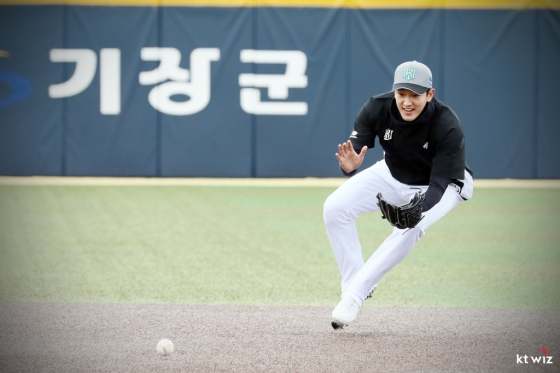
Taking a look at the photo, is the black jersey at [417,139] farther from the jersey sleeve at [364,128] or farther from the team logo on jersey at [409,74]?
the team logo on jersey at [409,74]

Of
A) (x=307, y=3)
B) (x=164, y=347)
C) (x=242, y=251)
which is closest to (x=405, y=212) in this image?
(x=164, y=347)

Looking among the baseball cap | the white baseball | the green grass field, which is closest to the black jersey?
the baseball cap

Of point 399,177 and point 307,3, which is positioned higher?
point 307,3

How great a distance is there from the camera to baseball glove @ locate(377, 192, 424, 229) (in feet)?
18.0

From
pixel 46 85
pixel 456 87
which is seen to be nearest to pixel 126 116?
pixel 46 85

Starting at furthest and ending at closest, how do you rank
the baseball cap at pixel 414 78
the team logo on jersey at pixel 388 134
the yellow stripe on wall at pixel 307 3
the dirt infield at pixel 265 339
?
1. the yellow stripe on wall at pixel 307 3
2. the team logo on jersey at pixel 388 134
3. the baseball cap at pixel 414 78
4. the dirt infield at pixel 265 339

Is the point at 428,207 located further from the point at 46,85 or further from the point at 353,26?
the point at 46,85

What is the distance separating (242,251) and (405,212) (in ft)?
12.8

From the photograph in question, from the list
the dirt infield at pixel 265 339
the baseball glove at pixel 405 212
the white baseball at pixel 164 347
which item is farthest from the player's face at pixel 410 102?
the white baseball at pixel 164 347

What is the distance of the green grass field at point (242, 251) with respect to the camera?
719 cm

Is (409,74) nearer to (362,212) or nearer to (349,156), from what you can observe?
(349,156)

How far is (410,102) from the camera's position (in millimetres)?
5715

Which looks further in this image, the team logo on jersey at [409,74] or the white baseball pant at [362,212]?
the white baseball pant at [362,212]

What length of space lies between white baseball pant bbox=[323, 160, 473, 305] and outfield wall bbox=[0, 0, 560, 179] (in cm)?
979
